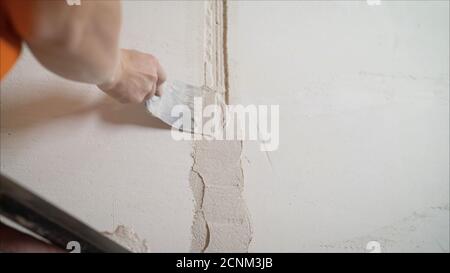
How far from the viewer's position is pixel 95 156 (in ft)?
3.04

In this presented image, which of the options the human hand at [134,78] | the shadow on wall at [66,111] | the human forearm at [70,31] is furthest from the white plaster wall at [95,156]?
the human forearm at [70,31]

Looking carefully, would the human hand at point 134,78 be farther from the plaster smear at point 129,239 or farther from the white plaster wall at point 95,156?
the plaster smear at point 129,239

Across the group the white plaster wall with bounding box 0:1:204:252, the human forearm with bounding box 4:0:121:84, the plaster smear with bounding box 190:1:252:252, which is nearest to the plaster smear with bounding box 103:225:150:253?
the white plaster wall with bounding box 0:1:204:252

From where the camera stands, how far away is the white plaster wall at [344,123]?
106 centimetres

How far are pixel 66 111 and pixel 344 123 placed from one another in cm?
95

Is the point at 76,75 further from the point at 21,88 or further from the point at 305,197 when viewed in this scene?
the point at 305,197

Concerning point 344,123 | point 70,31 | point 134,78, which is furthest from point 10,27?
point 344,123

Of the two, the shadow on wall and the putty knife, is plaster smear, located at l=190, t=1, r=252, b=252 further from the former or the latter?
the shadow on wall

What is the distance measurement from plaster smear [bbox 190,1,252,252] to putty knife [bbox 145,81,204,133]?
53 mm

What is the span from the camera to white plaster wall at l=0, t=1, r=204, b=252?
34.7 inches

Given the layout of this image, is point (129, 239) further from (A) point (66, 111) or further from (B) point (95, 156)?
(A) point (66, 111)
